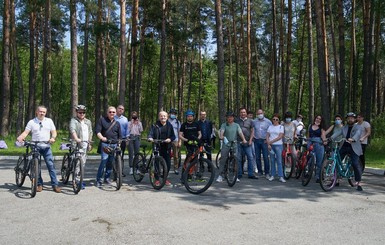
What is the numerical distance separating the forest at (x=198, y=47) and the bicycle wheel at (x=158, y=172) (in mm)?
6934

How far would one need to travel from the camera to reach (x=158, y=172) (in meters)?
8.82

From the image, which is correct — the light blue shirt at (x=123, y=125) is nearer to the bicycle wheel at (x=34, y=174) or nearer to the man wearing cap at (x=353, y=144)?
the bicycle wheel at (x=34, y=174)

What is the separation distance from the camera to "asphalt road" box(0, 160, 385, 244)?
5051mm

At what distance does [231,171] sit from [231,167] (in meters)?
0.12

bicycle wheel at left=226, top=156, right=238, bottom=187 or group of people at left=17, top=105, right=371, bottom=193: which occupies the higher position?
group of people at left=17, top=105, right=371, bottom=193

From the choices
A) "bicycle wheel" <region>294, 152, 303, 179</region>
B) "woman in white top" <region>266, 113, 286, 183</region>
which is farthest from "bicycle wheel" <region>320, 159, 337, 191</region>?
"bicycle wheel" <region>294, 152, 303, 179</region>

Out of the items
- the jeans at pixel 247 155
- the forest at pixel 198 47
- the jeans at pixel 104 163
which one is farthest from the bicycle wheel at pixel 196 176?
the forest at pixel 198 47

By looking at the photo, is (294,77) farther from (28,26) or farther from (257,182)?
(257,182)

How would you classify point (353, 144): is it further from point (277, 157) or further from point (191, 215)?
point (191, 215)

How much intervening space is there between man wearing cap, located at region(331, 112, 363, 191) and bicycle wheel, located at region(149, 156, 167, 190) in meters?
4.78

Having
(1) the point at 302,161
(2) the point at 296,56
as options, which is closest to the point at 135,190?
(1) the point at 302,161

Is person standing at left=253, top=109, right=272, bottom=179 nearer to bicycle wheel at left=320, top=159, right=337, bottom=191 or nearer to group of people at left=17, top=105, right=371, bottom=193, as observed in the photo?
group of people at left=17, top=105, right=371, bottom=193

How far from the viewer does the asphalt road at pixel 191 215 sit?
5.05 m

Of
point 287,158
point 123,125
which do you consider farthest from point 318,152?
point 123,125
